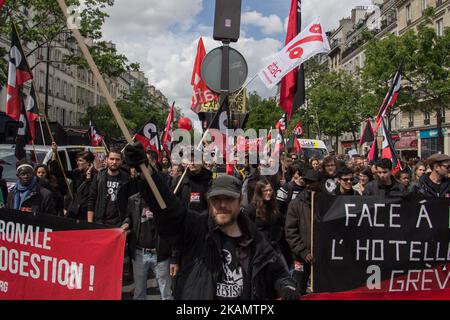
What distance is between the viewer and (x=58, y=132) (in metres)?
20.1

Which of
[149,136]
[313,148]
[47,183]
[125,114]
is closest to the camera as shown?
[47,183]

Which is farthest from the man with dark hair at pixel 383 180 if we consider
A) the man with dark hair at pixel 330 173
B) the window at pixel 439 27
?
the window at pixel 439 27

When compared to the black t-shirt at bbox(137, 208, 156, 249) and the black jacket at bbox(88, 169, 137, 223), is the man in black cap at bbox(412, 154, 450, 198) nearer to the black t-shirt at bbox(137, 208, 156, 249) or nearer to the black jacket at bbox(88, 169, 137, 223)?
the black t-shirt at bbox(137, 208, 156, 249)

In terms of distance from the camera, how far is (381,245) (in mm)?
4742

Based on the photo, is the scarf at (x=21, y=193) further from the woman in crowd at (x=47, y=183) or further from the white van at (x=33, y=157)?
the white van at (x=33, y=157)

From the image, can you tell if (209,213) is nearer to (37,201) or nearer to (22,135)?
(37,201)

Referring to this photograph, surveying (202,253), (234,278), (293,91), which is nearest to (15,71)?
(293,91)

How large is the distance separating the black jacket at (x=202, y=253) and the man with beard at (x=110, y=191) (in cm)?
302

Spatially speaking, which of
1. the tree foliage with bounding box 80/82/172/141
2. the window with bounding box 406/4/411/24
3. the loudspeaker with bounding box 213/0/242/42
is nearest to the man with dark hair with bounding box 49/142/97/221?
the loudspeaker with bounding box 213/0/242/42

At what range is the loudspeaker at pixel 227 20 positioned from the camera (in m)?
6.07

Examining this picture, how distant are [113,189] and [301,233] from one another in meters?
2.27

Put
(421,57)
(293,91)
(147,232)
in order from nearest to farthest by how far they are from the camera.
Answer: (147,232), (293,91), (421,57)
